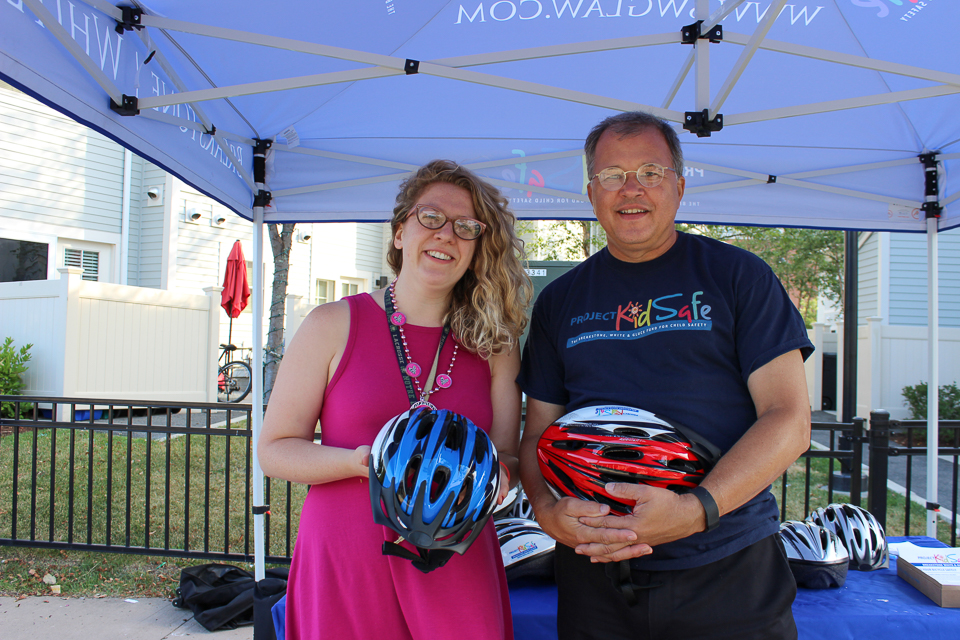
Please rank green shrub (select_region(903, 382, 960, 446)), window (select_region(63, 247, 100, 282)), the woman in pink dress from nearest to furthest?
the woman in pink dress → green shrub (select_region(903, 382, 960, 446)) → window (select_region(63, 247, 100, 282))

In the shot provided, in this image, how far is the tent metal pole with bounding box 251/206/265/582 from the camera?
3.84m

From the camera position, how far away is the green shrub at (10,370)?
9273mm

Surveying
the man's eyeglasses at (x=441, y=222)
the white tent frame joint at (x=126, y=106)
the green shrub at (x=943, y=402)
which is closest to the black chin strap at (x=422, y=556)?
the man's eyeglasses at (x=441, y=222)

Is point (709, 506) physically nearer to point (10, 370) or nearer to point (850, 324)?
point (850, 324)

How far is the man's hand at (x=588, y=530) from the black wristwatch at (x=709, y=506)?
18cm

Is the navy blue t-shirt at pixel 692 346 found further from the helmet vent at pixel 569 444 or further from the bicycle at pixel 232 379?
the bicycle at pixel 232 379

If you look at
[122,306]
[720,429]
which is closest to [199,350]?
[122,306]

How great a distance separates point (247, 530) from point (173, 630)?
1105mm

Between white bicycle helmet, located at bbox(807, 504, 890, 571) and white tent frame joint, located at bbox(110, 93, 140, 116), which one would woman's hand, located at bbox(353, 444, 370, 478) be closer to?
white tent frame joint, located at bbox(110, 93, 140, 116)

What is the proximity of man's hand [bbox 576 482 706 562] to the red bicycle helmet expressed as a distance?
0.04 meters

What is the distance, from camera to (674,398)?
6.09ft

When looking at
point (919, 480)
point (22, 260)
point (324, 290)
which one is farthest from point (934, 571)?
point (324, 290)

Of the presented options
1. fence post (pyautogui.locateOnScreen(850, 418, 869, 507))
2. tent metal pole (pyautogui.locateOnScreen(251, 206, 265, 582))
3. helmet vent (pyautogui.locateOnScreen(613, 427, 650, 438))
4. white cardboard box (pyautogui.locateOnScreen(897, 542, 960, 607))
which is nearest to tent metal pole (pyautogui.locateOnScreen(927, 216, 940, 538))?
fence post (pyautogui.locateOnScreen(850, 418, 869, 507))

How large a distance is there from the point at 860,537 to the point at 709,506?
2234mm
